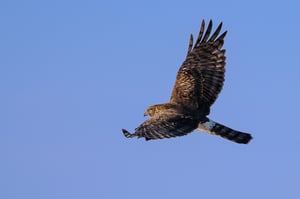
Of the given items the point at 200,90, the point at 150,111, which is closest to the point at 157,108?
the point at 150,111

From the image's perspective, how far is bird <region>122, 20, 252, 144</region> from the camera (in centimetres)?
2036

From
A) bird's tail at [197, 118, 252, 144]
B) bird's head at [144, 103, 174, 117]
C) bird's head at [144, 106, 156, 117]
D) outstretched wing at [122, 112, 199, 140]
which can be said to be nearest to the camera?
outstretched wing at [122, 112, 199, 140]

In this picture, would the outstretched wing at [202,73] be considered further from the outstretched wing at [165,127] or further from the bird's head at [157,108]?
the outstretched wing at [165,127]

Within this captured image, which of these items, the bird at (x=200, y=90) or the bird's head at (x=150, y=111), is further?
the bird's head at (x=150, y=111)

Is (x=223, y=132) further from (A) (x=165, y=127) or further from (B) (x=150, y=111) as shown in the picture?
(B) (x=150, y=111)

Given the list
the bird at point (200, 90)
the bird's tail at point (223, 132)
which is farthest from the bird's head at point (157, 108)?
the bird's tail at point (223, 132)

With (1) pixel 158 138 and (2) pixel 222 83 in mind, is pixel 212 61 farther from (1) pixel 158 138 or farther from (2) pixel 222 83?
(1) pixel 158 138

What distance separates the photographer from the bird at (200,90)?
20.4m

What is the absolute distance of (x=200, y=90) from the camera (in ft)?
69.9

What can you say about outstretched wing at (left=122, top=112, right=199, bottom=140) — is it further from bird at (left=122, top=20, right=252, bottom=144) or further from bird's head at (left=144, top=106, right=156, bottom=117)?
bird's head at (left=144, top=106, right=156, bottom=117)

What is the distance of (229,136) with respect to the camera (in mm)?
20391

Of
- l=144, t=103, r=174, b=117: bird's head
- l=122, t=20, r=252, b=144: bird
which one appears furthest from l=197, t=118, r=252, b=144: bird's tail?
l=144, t=103, r=174, b=117: bird's head

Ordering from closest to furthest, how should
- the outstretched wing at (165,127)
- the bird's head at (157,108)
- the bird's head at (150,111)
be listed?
1. the outstretched wing at (165,127)
2. the bird's head at (157,108)
3. the bird's head at (150,111)

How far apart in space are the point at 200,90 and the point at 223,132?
53.8 inches
